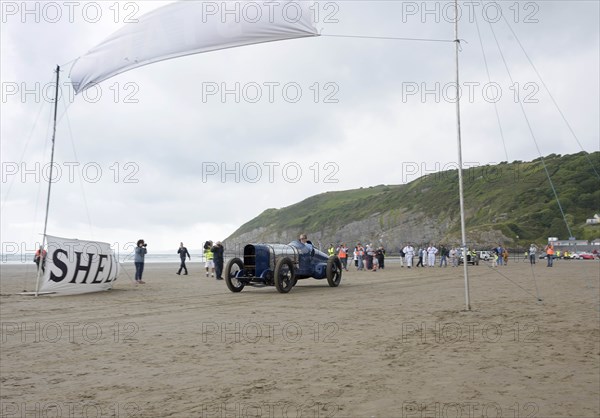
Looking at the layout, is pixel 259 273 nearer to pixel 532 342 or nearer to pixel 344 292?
pixel 344 292

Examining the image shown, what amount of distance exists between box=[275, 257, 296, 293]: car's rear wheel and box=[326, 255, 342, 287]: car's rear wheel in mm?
2079

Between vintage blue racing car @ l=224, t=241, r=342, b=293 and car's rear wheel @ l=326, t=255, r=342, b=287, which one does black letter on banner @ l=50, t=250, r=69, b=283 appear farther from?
car's rear wheel @ l=326, t=255, r=342, b=287

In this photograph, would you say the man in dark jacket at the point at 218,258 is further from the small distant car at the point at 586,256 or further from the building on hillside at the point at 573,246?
the building on hillside at the point at 573,246

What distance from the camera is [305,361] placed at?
658 centimetres

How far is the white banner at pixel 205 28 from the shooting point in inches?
301

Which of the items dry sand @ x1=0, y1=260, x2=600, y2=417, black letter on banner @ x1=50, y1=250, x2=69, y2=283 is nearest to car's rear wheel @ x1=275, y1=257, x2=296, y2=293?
dry sand @ x1=0, y1=260, x2=600, y2=417

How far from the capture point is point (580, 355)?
22.3ft

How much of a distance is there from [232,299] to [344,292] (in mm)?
3679

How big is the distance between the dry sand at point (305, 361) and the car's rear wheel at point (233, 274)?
4.40 meters

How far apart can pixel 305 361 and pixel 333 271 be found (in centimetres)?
1214

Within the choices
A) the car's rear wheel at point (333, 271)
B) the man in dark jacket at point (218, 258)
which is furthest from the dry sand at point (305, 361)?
the man in dark jacket at point (218, 258)

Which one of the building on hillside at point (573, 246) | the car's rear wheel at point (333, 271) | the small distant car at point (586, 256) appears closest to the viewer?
the car's rear wheel at point (333, 271)

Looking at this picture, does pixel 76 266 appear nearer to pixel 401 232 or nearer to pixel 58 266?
pixel 58 266

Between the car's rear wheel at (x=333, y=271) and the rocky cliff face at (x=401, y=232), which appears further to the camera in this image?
the rocky cliff face at (x=401, y=232)
